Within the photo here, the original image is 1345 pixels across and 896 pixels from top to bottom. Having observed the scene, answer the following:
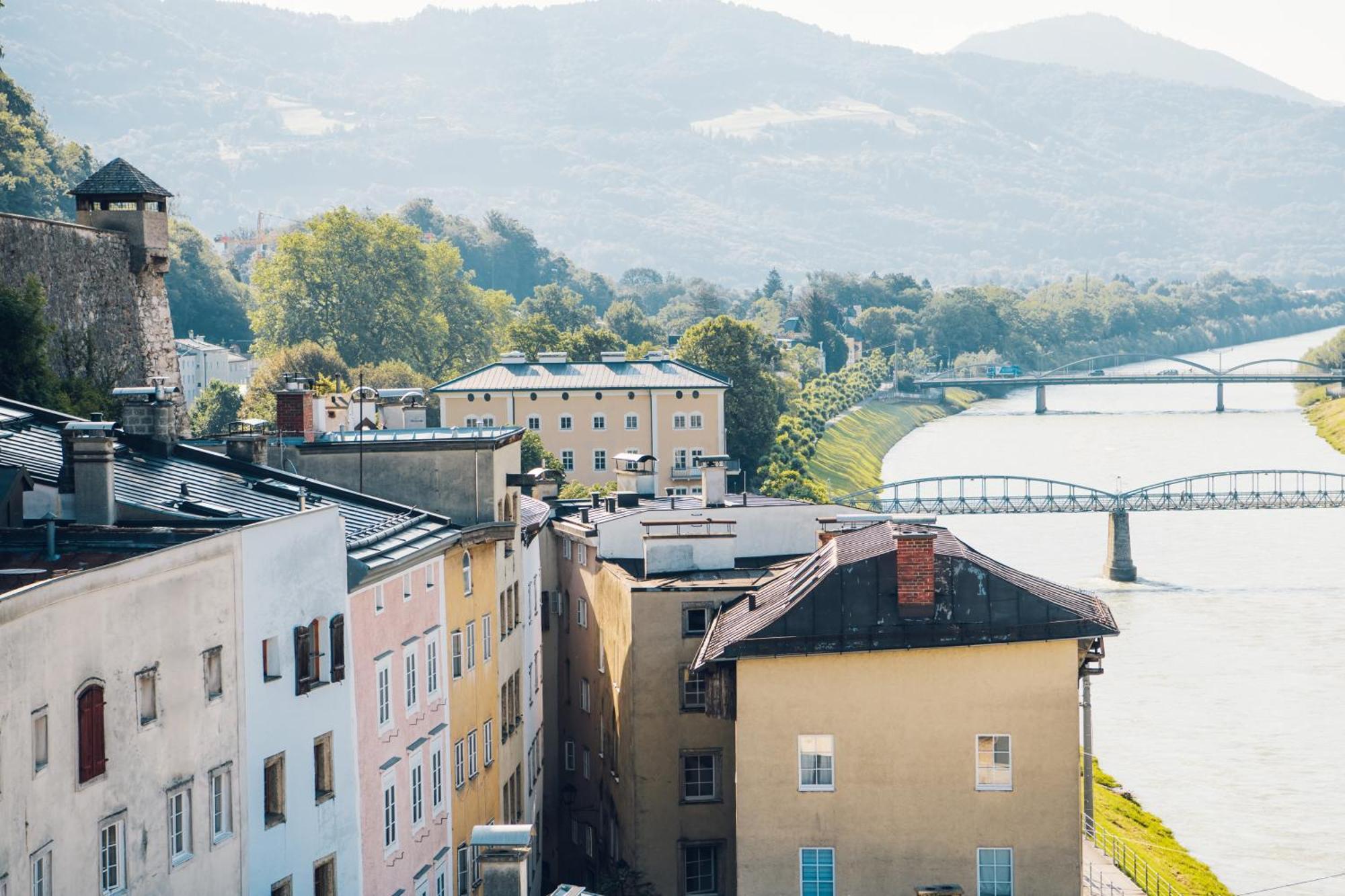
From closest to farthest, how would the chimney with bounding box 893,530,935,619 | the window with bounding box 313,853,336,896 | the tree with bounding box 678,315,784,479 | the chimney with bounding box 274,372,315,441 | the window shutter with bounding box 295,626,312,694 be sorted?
the window shutter with bounding box 295,626,312,694 → the window with bounding box 313,853,336,896 → the chimney with bounding box 893,530,935,619 → the chimney with bounding box 274,372,315,441 → the tree with bounding box 678,315,784,479

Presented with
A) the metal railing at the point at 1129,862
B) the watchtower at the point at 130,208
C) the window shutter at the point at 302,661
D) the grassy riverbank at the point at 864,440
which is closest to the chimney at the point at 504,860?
the window shutter at the point at 302,661

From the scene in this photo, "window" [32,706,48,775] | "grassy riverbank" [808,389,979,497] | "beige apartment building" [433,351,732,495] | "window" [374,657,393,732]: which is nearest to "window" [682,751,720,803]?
"window" [374,657,393,732]

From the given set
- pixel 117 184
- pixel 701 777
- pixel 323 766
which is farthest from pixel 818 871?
pixel 117 184

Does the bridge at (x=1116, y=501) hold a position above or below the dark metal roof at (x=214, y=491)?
below

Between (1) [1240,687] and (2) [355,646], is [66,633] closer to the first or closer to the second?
(2) [355,646]

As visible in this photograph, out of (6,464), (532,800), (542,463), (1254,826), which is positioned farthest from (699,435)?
(6,464)

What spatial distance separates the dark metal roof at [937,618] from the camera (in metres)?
23.9

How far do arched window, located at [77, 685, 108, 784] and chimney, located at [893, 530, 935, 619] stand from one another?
36.3 ft

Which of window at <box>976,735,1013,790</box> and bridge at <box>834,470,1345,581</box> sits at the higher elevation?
window at <box>976,735,1013,790</box>

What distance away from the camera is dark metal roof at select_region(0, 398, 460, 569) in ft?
64.7

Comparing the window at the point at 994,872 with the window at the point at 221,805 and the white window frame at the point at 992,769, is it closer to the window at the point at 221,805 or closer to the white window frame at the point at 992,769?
the white window frame at the point at 992,769

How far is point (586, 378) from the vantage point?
75.1m

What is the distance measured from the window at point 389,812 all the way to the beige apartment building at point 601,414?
167 ft

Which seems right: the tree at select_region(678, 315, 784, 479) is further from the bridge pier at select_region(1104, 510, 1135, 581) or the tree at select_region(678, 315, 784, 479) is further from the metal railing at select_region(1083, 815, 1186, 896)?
the metal railing at select_region(1083, 815, 1186, 896)
